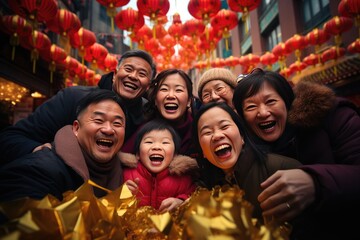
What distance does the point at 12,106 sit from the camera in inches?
332

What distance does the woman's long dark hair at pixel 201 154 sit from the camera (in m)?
1.93

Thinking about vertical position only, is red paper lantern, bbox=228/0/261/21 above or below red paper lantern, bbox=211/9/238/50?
below

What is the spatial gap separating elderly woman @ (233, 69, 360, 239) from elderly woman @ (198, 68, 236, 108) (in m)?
0.85

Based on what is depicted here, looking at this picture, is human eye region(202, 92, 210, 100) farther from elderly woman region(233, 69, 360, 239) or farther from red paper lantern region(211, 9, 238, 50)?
red paper lantern region(211, 9, 238, 50)

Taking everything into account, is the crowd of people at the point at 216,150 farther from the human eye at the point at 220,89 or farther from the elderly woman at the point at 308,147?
the human eye at the point at 220,89

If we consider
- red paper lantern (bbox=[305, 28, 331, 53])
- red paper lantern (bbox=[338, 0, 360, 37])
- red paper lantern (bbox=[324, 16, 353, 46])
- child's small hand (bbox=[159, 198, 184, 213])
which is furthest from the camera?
red paper lantern (bbox=[305, 28, 331, 53])

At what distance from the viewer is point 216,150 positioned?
1.92 m

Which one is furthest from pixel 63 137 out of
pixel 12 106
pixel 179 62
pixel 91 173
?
pixel 179 62

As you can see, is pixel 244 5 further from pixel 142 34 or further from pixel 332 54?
pixel 332 54

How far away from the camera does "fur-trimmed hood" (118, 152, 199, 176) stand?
2.40m

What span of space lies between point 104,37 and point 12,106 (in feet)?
44.0

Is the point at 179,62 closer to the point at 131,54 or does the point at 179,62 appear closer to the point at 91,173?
the point at 131,54

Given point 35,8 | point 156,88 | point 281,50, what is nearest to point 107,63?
point 35,8

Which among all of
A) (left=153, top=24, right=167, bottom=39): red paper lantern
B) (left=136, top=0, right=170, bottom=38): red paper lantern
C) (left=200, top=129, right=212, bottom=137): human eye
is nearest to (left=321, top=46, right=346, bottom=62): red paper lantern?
(left=153, top=24, right=167, bottom=39): red paper lantern
